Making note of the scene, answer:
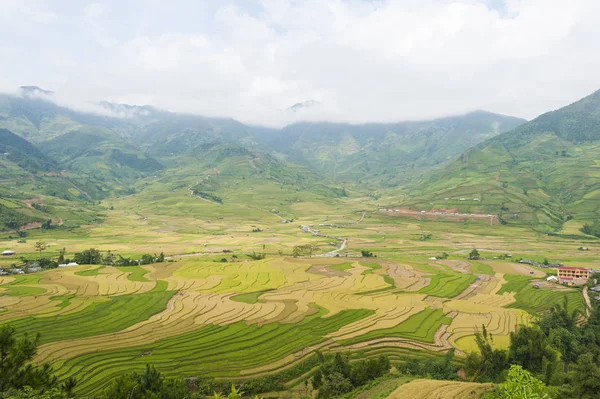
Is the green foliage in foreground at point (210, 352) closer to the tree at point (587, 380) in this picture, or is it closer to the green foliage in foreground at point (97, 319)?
the green foliage in foreground at point (97, 319)

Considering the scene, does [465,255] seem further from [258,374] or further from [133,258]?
[133,258]

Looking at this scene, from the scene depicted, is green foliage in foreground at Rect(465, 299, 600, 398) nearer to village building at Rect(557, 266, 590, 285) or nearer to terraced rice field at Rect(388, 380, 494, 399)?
terraced rice field at Rect(388, 380, 494, 399)

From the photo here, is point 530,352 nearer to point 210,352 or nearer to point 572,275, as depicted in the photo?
point 210,352

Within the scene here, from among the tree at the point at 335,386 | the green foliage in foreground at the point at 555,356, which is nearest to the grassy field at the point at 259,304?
the green foliage in foreground at the point at 555,356

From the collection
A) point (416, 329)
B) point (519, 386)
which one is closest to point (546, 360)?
point (416, 329)

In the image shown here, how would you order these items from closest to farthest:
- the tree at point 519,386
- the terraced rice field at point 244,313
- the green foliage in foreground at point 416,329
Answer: the tree at point 519,386 → the terraced rice field at point 244,313 → the green foliage in foreground at point 416,329

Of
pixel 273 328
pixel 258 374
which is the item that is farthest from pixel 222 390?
pixel 273 328
